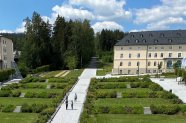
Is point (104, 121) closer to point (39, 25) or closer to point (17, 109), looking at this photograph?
point (17, 109)

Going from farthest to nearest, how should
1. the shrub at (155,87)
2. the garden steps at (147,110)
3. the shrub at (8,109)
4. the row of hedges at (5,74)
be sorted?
the row of hedges at (5,74)
the shrub at (155,87)
the shrub at (8,109)
the garden steps at (147,110)

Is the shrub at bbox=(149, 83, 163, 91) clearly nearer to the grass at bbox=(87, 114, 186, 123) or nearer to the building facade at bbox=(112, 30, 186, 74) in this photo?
the grass at bbox=(87, 114, 186, 123)

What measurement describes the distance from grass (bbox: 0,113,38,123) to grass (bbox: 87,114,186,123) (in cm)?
602

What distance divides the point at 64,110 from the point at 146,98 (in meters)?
13.5

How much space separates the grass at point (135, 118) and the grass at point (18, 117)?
602 cm

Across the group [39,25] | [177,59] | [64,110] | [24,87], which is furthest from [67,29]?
[64,110]

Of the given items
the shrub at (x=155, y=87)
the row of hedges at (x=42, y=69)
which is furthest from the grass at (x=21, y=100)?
the row of hedges at (x=42, y=69)

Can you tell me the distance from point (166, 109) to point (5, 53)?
5967 centimetres

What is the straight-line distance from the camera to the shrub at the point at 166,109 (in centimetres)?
3369

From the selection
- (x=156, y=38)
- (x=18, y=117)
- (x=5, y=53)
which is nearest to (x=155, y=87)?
(x=18, y=117)

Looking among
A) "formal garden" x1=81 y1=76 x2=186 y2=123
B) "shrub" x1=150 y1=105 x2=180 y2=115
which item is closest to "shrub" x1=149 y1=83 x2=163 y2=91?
"formal garden" x1=81 y1=76 x2=186 y2=123

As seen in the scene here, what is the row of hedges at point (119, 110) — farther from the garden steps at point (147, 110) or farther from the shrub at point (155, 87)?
the shrub at point (155, 87)

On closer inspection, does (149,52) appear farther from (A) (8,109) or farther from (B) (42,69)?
(A) (8,109)

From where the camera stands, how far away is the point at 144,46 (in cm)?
9069
